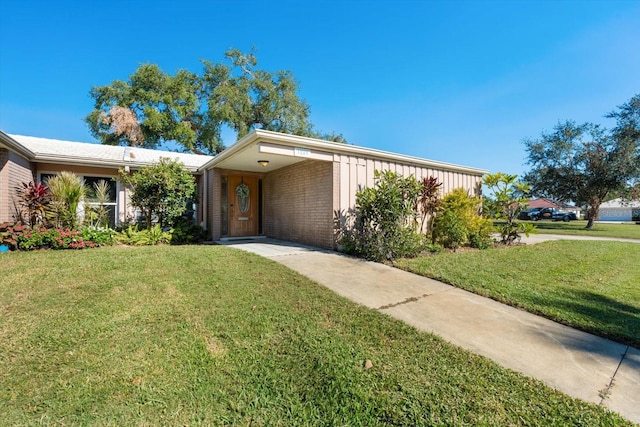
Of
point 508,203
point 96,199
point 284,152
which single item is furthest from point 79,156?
point 508,203

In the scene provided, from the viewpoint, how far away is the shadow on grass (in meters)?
3.10

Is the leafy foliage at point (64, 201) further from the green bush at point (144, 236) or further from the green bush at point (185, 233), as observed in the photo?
the green bush at point (185, 233)

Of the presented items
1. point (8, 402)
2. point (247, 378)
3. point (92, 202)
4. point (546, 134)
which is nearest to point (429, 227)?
point (247, 378)

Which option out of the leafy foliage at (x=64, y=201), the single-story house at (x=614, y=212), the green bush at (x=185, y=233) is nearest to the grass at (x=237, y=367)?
the leafy foliage at (x=64, y=201)

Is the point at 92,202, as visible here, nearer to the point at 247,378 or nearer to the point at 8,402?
the point at 8,402

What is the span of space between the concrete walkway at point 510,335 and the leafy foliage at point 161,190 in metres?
6.20

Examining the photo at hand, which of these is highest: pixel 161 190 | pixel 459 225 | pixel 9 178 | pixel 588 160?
pixel 588 160

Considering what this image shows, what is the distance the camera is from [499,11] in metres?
7.20

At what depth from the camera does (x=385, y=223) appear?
22.0 feet

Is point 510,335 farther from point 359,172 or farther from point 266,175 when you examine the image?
point 266,175

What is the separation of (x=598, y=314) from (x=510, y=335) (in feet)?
5.47

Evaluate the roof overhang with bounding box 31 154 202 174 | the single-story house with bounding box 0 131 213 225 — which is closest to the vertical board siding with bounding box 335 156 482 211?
the single-story house with bounding box 0 131 213 225

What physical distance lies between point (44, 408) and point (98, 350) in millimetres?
709

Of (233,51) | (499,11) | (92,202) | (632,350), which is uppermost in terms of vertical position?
(233,51)
